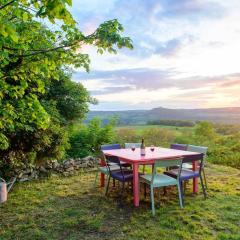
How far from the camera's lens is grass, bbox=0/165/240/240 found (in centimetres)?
368

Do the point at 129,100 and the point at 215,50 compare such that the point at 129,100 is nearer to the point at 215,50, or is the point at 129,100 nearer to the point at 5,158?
the point at 215,50

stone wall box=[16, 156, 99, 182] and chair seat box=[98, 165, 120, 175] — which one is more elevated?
chair seat box=[98, 165, 120, 175]

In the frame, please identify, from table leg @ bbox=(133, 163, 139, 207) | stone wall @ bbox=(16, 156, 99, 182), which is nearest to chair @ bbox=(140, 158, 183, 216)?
table leg @ bbox=(133, 163, 139, 207)

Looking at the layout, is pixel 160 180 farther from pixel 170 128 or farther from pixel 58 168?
pixel 170 128

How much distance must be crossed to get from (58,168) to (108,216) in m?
3.25

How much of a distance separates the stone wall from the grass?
60cm

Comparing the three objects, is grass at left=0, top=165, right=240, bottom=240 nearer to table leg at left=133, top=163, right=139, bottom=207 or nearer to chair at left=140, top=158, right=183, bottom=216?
table leg at left=133, top=163, right=139, bottom=207

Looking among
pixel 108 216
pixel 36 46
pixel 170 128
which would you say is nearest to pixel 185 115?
pixel 170 128

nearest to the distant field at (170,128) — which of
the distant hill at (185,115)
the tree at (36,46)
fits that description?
the distant hill at (185,115)

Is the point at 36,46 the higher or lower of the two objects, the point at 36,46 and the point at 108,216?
the higher

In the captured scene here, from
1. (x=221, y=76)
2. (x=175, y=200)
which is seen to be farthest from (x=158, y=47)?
(x=175, y=200)

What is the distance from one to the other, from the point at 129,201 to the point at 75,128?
14.7 ft

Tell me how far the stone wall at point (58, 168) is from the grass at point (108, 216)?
23.5 inches

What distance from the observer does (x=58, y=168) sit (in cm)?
725
